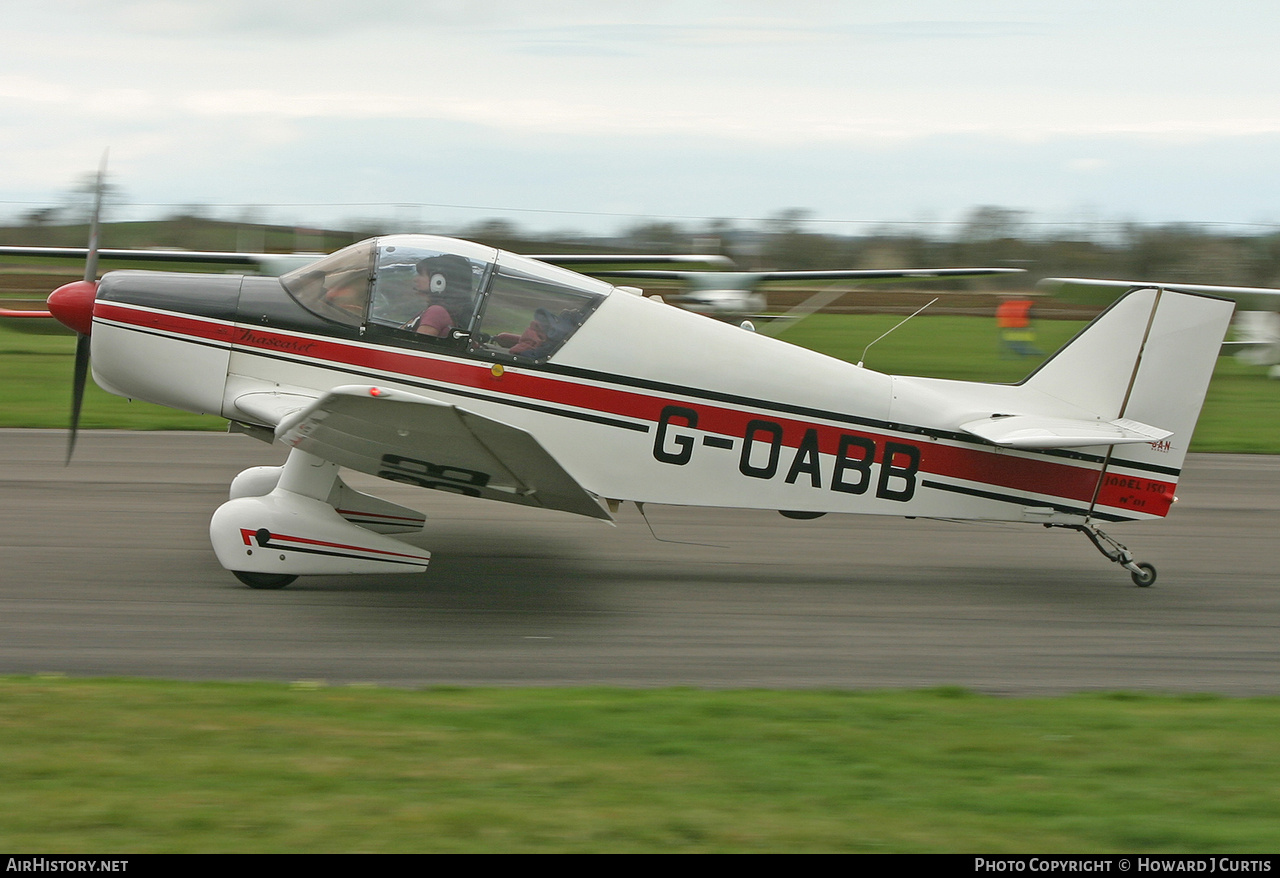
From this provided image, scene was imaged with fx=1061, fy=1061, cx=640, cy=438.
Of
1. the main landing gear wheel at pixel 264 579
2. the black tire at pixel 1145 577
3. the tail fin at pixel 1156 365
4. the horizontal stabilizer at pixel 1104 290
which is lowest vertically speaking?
the main landing gear wheel at pixel 264 579

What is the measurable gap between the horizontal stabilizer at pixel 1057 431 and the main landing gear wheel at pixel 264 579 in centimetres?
446

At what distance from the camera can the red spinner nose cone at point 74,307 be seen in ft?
22.2

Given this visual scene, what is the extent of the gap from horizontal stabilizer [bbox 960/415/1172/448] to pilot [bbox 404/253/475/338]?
337cm

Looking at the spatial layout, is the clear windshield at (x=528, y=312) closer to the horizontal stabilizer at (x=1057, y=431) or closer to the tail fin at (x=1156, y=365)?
the horizontal stabilizer at (x=1057, y=431)

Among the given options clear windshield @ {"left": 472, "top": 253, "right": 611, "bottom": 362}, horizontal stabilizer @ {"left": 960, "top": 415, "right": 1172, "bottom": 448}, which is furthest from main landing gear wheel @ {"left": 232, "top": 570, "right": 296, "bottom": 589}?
horizontal stabilizer @ {"left": 960, "top": 415, "right": 1172, "bottom": 448}

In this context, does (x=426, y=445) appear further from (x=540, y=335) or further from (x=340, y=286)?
(x=340, y=286)

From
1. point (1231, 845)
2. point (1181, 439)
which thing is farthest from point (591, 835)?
point (1181, 439)

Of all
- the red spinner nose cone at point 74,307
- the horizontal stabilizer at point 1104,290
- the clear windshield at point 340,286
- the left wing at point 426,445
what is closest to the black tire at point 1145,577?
the horizontal stabilizer at point 1104,290

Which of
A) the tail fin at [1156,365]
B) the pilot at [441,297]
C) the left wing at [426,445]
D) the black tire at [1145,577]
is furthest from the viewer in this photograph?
the black tire at [1145,577]

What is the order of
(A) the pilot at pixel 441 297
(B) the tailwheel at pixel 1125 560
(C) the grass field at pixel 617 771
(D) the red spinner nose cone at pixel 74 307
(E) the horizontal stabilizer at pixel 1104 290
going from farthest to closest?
(B) the tailwheel at pixel 1125 560 → (E) the horizontal stabilizer at pixel 1104 290 → (D) the red spinner nose cone at pixel 74 307 → (A) the pilot at pixel 441 297 → (C) the grass field at pixel 617 771

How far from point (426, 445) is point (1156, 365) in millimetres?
4880

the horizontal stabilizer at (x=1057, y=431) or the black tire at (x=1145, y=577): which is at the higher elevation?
the horizontal stabilizer at (x=1057, y=431)

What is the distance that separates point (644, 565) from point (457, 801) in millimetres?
4086

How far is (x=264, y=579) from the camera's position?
6.51m
